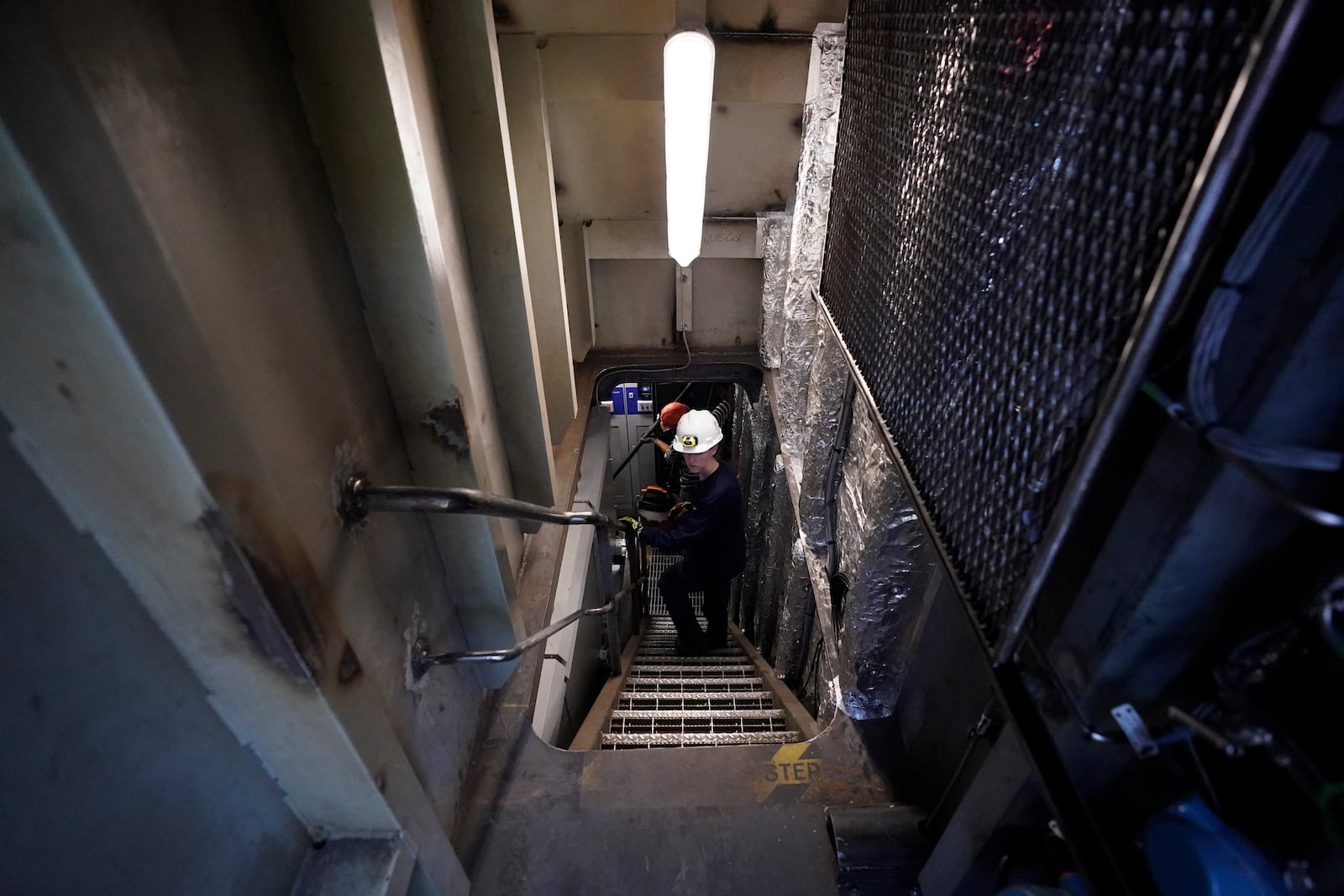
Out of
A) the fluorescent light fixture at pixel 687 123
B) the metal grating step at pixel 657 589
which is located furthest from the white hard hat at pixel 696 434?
the metal grating step at pixel 657 589

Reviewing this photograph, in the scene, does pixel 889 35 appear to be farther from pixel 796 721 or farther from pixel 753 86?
pixel 796 721

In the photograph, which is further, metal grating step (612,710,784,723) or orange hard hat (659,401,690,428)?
orange hard hat (659,401,690,428)

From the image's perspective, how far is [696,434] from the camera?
3805 millimetres

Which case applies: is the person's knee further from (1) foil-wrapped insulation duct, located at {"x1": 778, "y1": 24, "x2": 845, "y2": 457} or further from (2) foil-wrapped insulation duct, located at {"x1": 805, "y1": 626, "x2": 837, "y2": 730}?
(1) foil-wrapped insulation duct, located at {"x1": 778, "y1": 24, "x2": 845, "y2": 457}

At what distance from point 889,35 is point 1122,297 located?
1.34 meters

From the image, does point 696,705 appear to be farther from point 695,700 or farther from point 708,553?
point 708,553

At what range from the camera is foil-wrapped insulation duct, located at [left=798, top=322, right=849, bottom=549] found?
239cm

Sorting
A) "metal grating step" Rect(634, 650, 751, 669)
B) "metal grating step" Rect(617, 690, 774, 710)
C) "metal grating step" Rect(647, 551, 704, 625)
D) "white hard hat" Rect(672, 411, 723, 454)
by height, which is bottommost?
"metal grating step" Rect(647, 551, 704, 625)

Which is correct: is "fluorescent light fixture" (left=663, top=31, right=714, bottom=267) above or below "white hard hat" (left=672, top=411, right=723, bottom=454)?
above

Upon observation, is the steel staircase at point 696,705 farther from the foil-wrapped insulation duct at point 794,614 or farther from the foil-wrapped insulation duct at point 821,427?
the foil-wrapped insulation duct at point 821,427

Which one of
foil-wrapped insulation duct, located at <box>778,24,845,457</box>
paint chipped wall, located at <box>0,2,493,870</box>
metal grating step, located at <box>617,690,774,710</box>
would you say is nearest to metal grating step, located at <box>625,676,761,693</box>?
metal grating step, located at <box>617,690,774,710</box>

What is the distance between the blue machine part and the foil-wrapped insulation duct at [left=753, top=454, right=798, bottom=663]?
254cm

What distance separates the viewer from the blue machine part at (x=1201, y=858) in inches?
31.3

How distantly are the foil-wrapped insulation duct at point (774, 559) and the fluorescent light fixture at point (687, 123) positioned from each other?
168 cm
